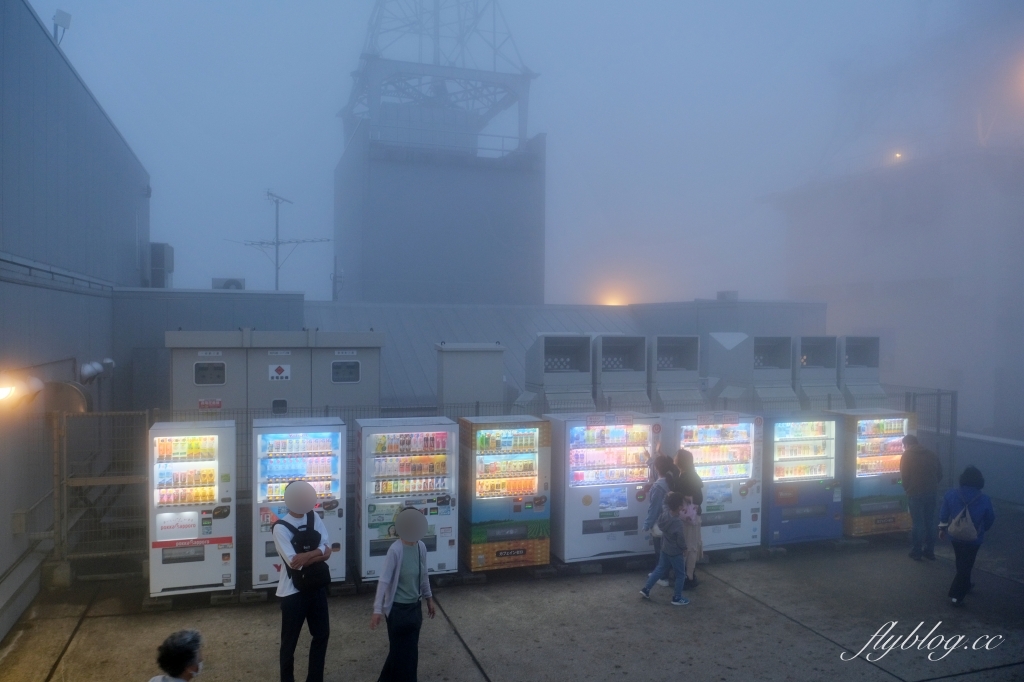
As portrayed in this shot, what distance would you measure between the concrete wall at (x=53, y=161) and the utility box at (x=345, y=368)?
14.1ft

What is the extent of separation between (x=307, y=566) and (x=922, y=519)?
30.6ft

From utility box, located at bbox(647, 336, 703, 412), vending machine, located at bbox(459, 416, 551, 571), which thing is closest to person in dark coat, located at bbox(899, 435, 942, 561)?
utility box, located at bbox(647, 336, 703, 412)

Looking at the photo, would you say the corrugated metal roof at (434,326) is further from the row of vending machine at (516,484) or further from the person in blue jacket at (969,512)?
the person in blue jacket at (969,512)

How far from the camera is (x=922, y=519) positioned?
34.2 ft

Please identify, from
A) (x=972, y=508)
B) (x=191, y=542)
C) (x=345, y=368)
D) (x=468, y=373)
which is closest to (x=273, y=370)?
(x=345, y=368)

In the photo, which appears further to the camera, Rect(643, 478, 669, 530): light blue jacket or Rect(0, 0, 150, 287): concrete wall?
Rect(643, 478, 669, 530): light blue jacket

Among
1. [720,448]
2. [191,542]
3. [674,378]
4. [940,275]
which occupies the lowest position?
[191,542]

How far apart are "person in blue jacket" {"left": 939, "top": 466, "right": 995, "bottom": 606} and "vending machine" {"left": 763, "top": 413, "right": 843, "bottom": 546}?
241 cm

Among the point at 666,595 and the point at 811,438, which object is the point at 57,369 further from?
the point at 811,438

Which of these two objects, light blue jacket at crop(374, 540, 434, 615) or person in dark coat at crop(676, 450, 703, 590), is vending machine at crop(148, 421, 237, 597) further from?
person in dark coat at crop(676, 450, 703, 590)

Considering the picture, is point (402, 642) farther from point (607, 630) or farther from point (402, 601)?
point (607, 630)

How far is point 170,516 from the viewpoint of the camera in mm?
8359

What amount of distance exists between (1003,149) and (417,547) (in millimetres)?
30933

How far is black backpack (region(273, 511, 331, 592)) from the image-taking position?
18.7 feet
